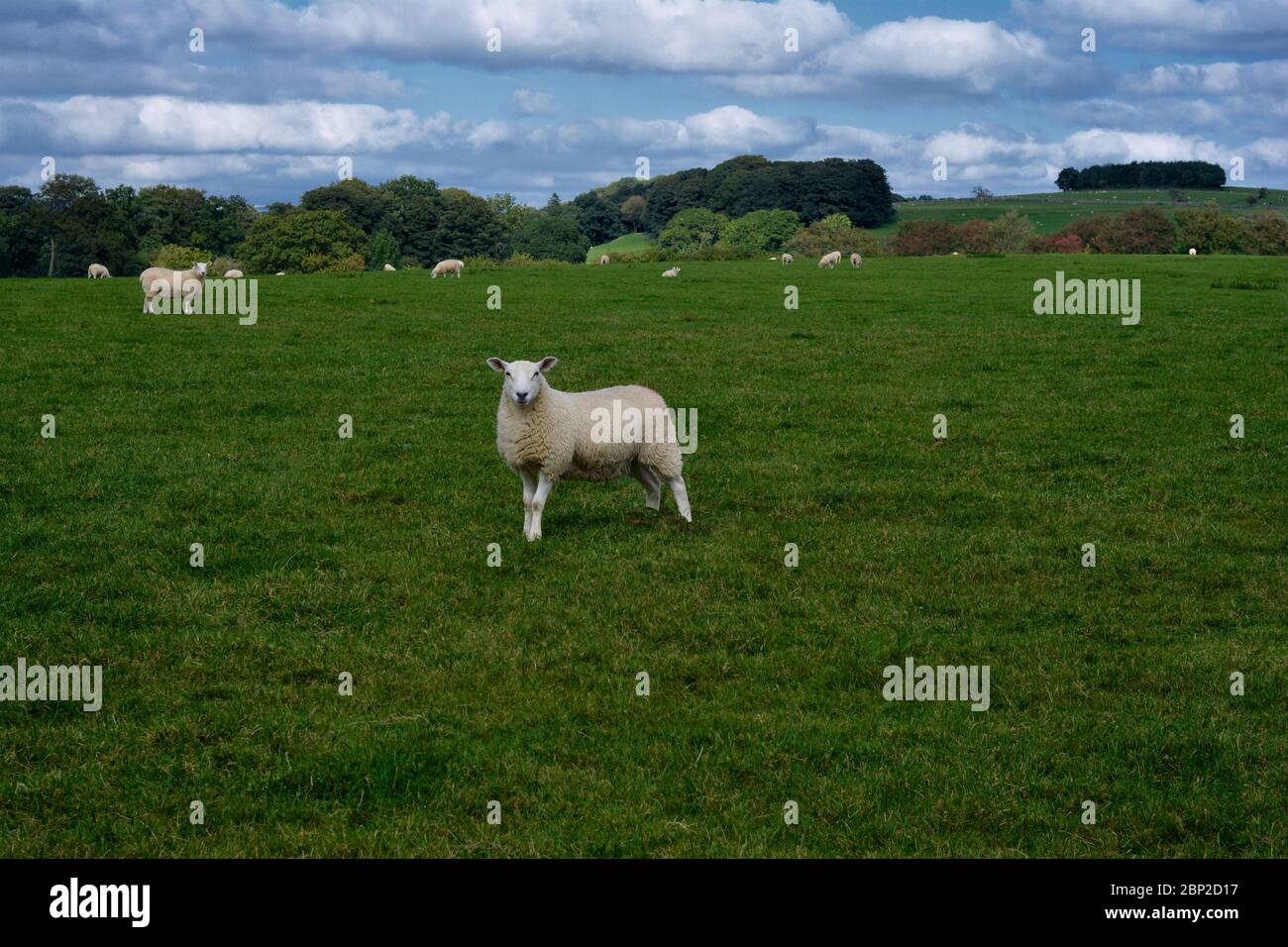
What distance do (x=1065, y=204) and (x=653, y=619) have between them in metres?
155

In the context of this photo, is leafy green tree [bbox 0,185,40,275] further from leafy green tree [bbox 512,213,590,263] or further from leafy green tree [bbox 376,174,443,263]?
leafy green tree [bbox 512,213,590,263]

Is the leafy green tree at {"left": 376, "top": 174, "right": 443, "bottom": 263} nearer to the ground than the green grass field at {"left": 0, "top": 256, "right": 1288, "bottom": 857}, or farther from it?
farther from it

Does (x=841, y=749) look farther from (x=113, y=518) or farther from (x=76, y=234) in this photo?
(x=76, y=234)


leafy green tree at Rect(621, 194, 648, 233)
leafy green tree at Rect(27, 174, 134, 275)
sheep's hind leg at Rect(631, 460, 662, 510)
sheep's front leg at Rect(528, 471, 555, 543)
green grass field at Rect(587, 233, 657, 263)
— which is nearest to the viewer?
sheep's front leg at Rect(528, 471, 555, 543)

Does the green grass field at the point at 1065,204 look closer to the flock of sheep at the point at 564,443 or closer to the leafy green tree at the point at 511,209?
the leafy green tree at the point at 511,209

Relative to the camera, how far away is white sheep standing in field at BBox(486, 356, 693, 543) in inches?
508

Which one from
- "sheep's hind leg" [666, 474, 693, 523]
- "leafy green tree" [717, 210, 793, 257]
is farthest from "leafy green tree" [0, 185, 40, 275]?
"sheep's hind leg" [666, 474, 693, 523]

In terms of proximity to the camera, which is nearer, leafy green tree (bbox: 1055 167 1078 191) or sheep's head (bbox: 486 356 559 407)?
sheep's head (bbox: 486 356 559 407)

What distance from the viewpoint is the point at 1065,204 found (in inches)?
5965

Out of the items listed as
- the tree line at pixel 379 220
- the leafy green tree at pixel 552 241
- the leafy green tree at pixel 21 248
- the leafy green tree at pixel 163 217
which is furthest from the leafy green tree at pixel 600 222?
the leafy green tree at pixel 21 248

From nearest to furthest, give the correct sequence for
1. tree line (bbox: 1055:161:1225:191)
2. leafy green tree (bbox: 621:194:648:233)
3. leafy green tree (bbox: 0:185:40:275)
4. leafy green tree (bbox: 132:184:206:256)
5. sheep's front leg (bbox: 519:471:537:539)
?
1. sheep's front leg (bbox: 519:471:537:539)
2. leafy green tree (bbox: 0:185:40:275)
3. leafy green tree (bbox: 132:184:206:256)
4. leafy green tree (bbox: 621:194:648:233)
5. tree line (bbox: 1055:161:1225:191)

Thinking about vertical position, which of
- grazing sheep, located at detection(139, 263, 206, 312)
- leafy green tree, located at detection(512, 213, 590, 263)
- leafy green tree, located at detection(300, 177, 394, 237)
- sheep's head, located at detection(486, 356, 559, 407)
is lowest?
sheep's head, located at detection(486, 356, 559, 407)

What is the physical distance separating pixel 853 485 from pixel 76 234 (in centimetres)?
8922

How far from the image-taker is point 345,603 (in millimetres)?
10984
